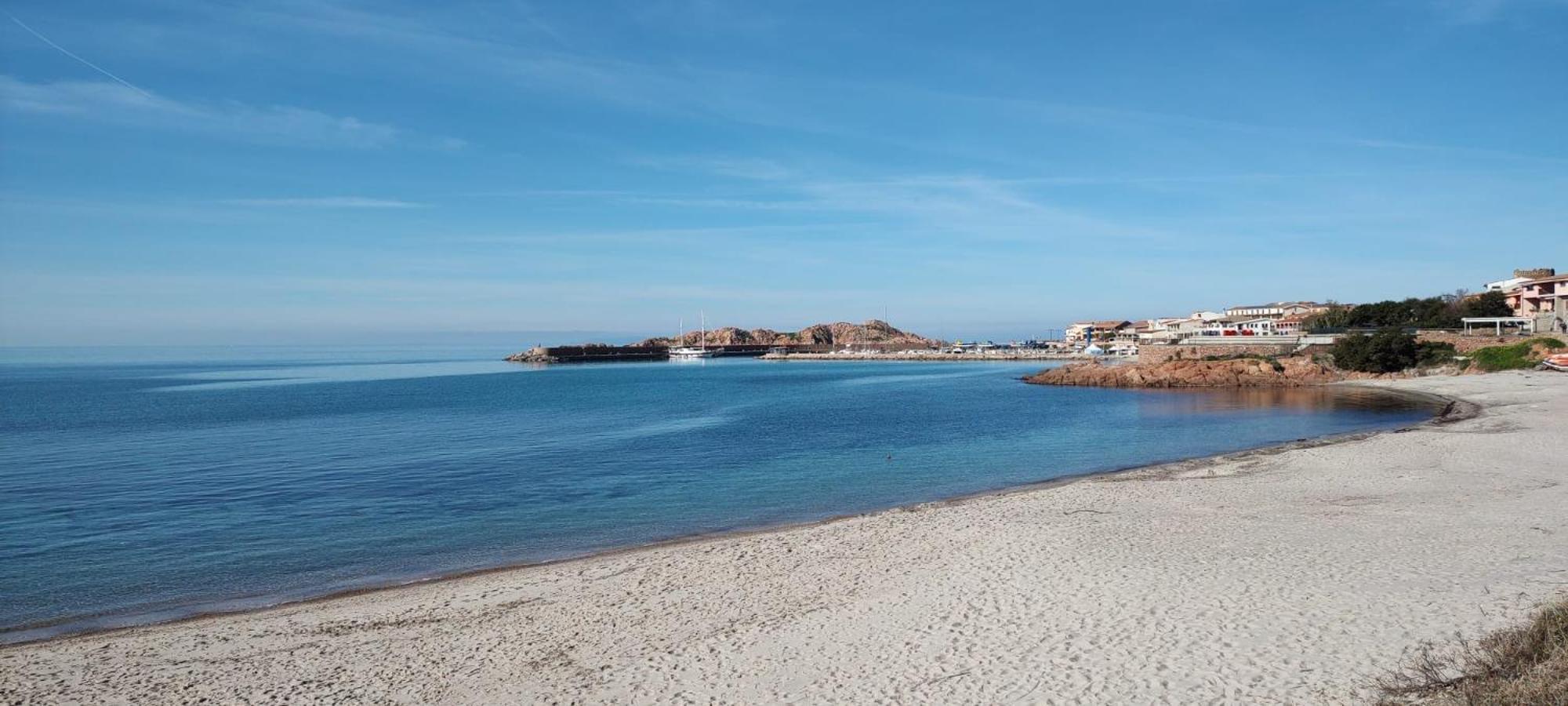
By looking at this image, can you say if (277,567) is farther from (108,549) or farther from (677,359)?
(677,359)

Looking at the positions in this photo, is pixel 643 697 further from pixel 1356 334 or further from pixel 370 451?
pixel 1356 334

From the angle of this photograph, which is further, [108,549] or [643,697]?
[108,549]

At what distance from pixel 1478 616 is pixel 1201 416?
29.8m

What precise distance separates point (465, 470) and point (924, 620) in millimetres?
17573

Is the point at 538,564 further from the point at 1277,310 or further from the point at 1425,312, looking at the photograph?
the point at 1277,310

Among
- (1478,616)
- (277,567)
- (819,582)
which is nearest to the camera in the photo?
(1478,616)

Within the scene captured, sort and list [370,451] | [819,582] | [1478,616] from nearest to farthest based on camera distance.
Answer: [1478,616]
[819,582]
[370,451]

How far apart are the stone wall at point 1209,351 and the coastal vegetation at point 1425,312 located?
860cm

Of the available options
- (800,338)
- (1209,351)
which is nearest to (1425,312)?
(1209,351)

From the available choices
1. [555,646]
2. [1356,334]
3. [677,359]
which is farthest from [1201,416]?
[677,359]

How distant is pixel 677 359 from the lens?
5979 inches

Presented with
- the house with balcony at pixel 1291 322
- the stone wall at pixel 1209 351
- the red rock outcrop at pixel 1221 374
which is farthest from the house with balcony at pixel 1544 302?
the house with balcony at pixel 1291 322

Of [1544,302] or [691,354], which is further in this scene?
[691,354]

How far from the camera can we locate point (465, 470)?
23.5 metres
